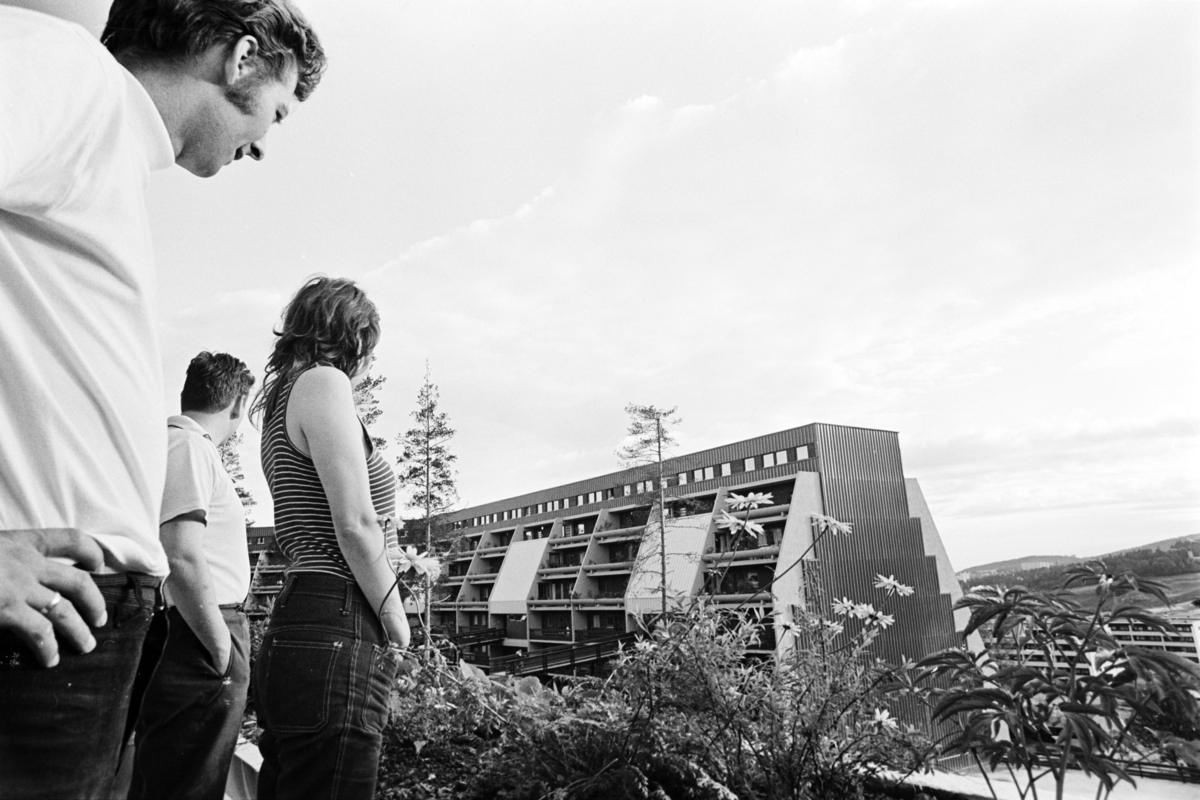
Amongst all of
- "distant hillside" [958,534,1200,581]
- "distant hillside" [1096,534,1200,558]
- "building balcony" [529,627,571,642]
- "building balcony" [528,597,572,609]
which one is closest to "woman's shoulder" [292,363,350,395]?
"distant hillside" [958,534,1200,581]

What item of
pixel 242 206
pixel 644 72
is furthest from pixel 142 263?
pixel 644 72

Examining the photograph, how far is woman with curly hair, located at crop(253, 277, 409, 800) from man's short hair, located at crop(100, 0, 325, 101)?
45cm

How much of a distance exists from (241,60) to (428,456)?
16216 millimetres

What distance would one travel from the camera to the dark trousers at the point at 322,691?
2.85ft

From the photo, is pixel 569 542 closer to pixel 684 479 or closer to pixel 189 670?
pixel 684 479

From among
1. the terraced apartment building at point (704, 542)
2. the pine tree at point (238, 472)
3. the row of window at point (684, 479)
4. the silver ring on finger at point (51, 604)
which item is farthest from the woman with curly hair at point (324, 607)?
the row of window at point (684, 479)

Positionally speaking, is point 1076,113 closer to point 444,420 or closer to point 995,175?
point 995,175

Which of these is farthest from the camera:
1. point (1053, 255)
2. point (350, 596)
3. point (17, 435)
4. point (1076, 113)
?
point (1053, 255)

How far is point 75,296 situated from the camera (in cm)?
45

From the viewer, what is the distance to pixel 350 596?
0.93 metres

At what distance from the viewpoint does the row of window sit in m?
21.1

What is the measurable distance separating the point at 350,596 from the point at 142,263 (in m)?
0.56

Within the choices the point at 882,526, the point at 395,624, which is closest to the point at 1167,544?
the point at 395,624

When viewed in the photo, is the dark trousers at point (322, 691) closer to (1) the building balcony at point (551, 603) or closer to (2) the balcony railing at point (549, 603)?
(2) the balcony railing at point (549, 603)
